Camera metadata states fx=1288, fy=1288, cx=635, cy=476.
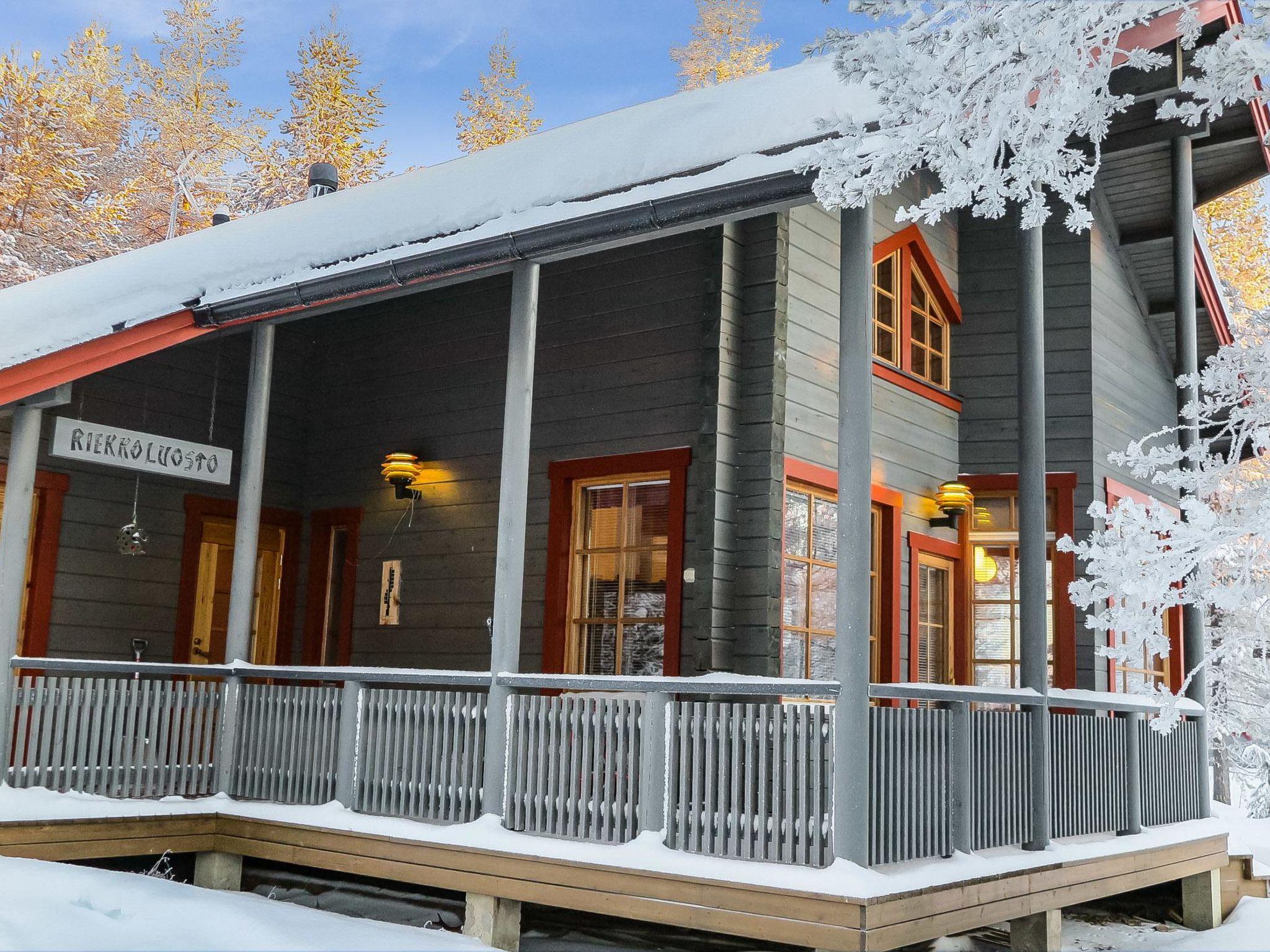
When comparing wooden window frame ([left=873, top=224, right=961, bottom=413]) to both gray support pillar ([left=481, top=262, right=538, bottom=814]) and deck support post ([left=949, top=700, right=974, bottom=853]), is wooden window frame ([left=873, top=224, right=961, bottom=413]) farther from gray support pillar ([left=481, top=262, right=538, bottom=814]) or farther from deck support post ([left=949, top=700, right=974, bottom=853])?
deck support post ([left=949, top=700, right=974, bottom=853])

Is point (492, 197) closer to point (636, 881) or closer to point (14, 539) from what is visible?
point (14, 539)

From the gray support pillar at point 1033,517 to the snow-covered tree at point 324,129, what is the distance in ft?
73.9

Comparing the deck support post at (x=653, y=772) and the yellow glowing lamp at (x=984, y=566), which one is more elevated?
the yellow glowing lamp at (x=984, y=566)

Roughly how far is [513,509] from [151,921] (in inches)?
103

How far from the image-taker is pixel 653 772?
605 centimetres

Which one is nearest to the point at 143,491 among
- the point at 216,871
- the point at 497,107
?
the point at 216,871

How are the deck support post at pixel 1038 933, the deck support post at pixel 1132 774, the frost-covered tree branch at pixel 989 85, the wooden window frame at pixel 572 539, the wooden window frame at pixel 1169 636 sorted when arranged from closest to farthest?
the frost-covered tree branch at pixel 989 85 → the deck support post at pixel 1038 933 → the wooden window frame at pixel 572 539 → the deck support post at pixel 1132 774 → the wooden window frame at pixel 1169 636

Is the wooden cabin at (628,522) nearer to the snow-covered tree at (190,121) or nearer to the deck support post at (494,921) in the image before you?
the deck support post at (494,921)

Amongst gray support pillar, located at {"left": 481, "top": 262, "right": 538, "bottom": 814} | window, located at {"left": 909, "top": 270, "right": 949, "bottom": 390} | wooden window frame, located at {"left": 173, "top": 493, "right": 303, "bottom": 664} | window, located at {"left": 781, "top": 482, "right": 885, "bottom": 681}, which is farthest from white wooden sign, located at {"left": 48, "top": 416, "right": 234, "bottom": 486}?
window, located at {"left": 909, "top": 270, "right": 949, "bottom": 390}

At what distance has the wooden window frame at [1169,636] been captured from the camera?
10.1m

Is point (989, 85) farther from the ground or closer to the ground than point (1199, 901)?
farther from the ground

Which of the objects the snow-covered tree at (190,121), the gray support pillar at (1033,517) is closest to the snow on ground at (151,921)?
the gray support pillar at (1033,517)

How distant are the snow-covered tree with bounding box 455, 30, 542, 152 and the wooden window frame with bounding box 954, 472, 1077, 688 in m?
22.4

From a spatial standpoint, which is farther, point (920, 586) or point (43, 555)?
point (920, 586)
